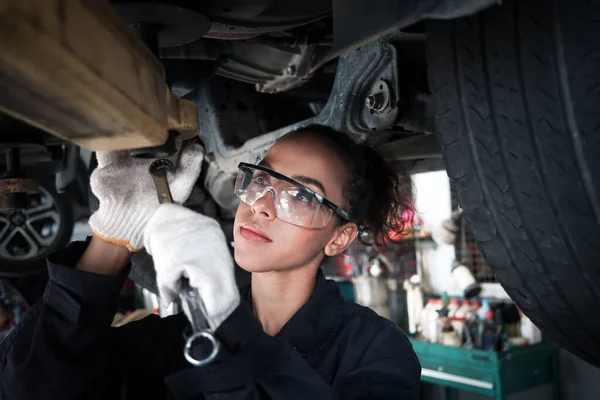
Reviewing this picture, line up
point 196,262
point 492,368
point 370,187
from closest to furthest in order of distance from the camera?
point 196,262
point 370,187
point 492,368

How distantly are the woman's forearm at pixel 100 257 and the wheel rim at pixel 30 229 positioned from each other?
4.54 ft

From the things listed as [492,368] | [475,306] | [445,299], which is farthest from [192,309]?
[445,299]

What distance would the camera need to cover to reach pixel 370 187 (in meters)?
1.07

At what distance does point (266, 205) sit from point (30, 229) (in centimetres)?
159

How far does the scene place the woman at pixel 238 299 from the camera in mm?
602

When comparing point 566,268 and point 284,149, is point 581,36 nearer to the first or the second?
point 566,268

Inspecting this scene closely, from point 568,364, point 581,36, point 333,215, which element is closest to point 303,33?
point 333,215

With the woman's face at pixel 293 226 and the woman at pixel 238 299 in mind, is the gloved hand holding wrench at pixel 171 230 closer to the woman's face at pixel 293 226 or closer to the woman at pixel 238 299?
the woman at pixel 238 299

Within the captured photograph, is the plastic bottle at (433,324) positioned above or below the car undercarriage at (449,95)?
below

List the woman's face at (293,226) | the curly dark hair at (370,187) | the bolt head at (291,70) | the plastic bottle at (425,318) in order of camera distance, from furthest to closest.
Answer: the plastic bottle at (425,318), the bolt head at (291,70), the curly dark hair at (370,187), the woman's face at (293,226)

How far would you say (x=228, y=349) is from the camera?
0.60 m

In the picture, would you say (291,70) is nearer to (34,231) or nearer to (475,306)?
(34,231)

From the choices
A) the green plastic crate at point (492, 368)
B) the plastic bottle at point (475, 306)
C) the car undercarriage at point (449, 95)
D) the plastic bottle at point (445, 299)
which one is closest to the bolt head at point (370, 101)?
the car undercarriage at point (449, 95)

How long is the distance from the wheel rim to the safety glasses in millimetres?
1480
